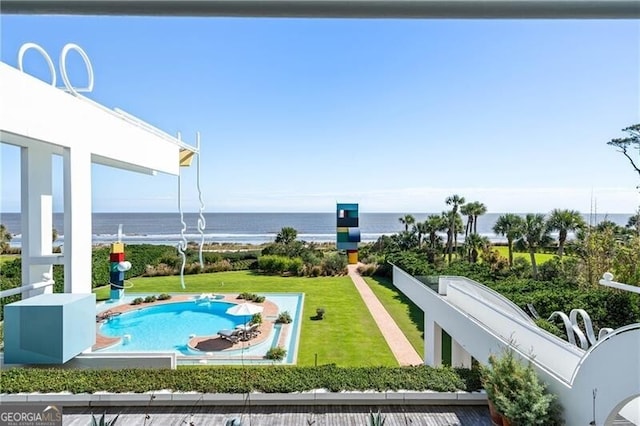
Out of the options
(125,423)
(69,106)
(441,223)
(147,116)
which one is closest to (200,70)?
(69,106)

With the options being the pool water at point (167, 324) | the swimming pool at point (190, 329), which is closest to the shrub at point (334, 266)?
the swimming pool at point (190, 329)

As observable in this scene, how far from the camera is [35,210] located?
4.94 meters

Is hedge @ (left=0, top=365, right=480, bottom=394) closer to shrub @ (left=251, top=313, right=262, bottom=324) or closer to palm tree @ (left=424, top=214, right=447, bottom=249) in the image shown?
shrub @ (left=251, top=313, right=262, bottom=324)

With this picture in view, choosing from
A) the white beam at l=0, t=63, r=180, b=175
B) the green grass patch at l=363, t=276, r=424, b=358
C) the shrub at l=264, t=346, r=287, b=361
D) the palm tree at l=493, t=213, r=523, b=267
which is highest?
the white beam at l=0, t=63, r=180, b=175

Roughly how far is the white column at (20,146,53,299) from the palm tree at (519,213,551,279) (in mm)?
16760

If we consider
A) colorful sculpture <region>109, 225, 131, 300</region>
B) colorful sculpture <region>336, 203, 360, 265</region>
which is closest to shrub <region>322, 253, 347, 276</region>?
colorful sculpture <region>336, 203, 360, 265</region>

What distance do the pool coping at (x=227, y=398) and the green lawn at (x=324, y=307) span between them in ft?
10.8

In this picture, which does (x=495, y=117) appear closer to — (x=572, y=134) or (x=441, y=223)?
(x=572, y=134)

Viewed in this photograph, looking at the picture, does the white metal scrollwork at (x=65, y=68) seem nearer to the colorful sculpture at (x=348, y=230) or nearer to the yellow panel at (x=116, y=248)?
the yellow panel at (x=116, y=248)

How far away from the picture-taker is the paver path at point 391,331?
7.74 meters

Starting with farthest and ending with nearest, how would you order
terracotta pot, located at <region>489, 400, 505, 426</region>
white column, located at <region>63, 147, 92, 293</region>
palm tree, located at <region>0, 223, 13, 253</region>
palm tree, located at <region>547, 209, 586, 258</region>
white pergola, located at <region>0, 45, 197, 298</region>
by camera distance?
palm tree, located at <region>547, 209, 586, 258</region>
white column, located at <region>63, 147, 92, 293</region>
white pergola, located at <region>0, 45, 197, 298</region>
terracotta pot, located at <region>489, 400, 505, 426</region>
palm tree, located at <region>0, 223, 13, 253</region>

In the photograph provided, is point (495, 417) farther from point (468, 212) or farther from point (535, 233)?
point (468, 212)

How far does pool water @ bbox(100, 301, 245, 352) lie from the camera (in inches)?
335

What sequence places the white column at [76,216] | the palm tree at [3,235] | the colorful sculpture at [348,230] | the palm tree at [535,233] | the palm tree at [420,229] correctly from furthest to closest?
the palm tree at [420,229] < the colorful sculpture at [348,230] < the palm tree at [535,233] < the white column at [76,216] < the palm tree at [3,235]
